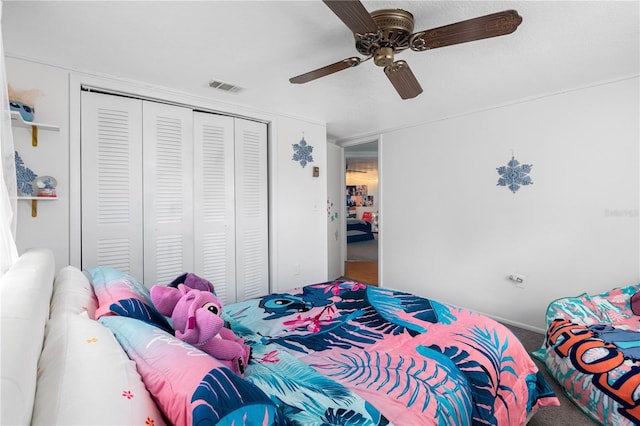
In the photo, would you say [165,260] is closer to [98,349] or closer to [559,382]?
[98,349]

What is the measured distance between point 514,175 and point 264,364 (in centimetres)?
329

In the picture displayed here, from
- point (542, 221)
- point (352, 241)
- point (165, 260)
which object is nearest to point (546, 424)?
point (542, 221)

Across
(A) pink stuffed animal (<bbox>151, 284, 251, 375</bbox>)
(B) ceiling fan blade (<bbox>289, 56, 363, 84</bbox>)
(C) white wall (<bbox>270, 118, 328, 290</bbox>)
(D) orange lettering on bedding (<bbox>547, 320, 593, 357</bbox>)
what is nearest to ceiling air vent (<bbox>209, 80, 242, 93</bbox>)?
(C) white wall (<bbox>270, 118, 328, 290</bbox>)

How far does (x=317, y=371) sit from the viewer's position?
4.40 ft

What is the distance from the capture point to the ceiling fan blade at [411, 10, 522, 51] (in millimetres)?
1381

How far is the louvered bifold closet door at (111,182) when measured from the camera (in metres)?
2.53

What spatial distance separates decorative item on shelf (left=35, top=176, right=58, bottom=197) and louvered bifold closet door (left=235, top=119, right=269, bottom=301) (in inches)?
61.1

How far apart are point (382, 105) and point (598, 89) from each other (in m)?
1.98

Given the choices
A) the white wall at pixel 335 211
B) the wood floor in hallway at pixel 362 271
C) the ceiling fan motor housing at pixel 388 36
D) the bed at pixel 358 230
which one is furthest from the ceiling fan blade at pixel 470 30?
the bed at pixel 358 230

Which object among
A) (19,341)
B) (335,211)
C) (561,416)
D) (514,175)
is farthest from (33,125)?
(514,175)

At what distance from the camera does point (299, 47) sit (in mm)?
2146

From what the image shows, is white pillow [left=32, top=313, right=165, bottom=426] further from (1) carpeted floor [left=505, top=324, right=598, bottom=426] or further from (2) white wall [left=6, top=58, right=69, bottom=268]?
(1) carpeted floor [left=505, top=324, right=598, bottom=426]

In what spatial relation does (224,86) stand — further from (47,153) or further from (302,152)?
(47,153)

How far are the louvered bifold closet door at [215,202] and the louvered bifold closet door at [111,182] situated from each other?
1.75ft
